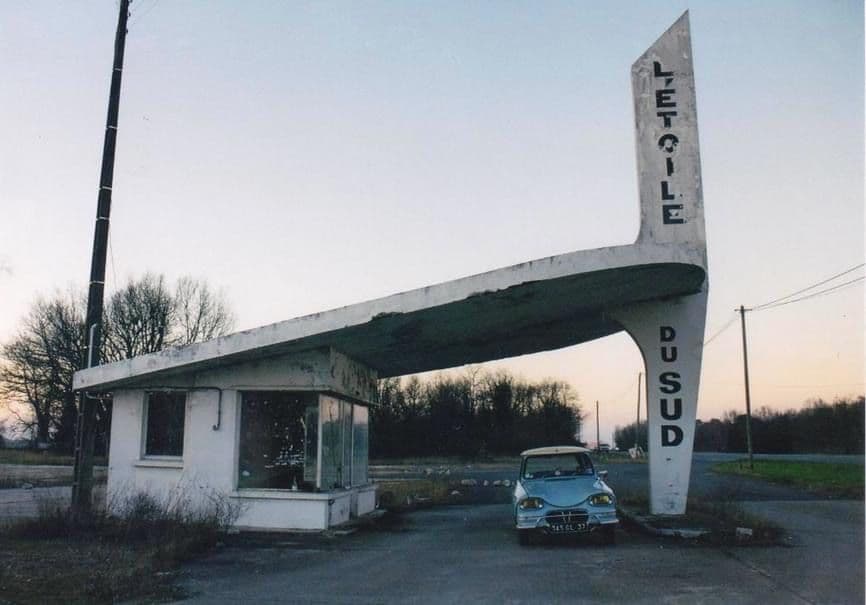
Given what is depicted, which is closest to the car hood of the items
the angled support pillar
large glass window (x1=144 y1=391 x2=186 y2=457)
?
the angled support pillar

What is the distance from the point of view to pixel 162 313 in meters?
60.0

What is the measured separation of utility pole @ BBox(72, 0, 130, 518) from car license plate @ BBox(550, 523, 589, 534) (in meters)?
7.62

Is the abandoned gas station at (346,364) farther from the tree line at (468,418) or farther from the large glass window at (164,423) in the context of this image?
the tree line at (468,418)

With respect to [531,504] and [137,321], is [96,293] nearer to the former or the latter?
[531,504]

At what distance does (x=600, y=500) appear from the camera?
1215 cm

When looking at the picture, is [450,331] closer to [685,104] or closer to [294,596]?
[685,104]

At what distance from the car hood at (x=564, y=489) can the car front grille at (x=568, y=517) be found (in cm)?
13

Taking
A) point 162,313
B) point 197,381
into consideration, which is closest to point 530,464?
point 197,381

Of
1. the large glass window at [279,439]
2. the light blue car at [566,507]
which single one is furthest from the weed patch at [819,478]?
the large glass window at [279,439]

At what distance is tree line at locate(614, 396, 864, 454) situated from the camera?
1066 inches

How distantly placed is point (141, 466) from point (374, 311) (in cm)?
566

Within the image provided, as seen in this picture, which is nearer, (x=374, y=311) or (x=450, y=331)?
(x=374, y=311)

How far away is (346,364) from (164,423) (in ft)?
12.2

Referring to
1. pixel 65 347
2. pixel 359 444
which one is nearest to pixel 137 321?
pixel 65 347
